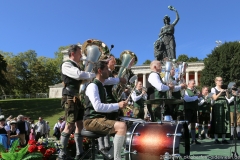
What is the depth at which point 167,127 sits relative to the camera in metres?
4.66

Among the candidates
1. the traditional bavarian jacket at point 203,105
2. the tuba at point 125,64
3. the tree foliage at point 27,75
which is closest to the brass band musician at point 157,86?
the tuba at point 125,64

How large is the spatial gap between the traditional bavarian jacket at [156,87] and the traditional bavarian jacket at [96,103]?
2.08 m

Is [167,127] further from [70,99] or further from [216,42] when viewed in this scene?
[216,42]

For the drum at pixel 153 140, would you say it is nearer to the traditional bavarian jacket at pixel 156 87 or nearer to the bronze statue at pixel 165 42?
the traditional bavarian jacket at pixel 156 87

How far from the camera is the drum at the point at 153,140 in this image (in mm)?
4422

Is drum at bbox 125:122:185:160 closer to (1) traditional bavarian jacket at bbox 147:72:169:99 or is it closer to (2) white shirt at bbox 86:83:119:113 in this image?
(2) white shirt at bbox 86:83:119:113

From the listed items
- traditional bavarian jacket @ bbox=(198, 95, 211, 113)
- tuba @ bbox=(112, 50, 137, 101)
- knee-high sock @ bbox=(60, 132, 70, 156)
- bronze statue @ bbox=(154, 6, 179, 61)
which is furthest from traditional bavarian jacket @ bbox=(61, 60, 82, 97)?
bronze statue @ bbox=(154, 6, 179, 61)

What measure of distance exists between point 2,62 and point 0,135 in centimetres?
3644

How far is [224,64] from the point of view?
45.6 meters

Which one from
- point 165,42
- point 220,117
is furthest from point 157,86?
point 165,42

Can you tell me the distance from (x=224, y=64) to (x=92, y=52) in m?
43.0

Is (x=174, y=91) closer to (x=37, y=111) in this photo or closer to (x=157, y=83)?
(x=157, y=83)

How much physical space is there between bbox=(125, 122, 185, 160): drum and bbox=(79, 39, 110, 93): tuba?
2.06m

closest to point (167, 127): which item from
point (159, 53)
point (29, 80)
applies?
point (159, 53)
